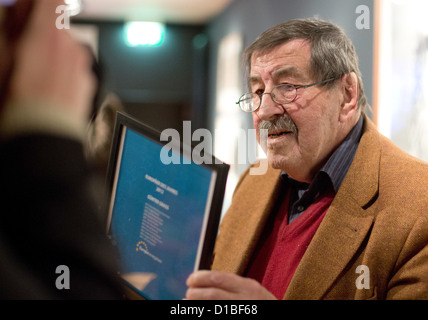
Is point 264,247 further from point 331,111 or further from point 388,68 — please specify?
point 388,68

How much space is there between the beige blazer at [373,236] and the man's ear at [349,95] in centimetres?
15

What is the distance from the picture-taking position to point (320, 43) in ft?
4.37

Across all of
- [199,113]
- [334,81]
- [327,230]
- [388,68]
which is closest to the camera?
[327,230]

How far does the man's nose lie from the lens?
132 centimetres

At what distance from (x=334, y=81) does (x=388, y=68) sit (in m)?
0.63

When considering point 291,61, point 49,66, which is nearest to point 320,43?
point 291,61

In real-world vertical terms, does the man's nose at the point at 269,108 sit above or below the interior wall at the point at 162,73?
below

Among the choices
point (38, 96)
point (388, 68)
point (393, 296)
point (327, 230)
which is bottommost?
point (393, 296)

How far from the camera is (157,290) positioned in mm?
871

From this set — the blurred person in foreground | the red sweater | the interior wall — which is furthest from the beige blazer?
the interior wall

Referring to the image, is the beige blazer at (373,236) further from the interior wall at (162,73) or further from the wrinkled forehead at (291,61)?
the interior wall at (162,73)

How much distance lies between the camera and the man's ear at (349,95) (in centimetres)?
140

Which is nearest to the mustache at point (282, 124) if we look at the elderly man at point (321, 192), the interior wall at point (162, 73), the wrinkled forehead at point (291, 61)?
the elderly man at point (321, 192)

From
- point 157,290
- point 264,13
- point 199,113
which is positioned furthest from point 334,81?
point 199,113
